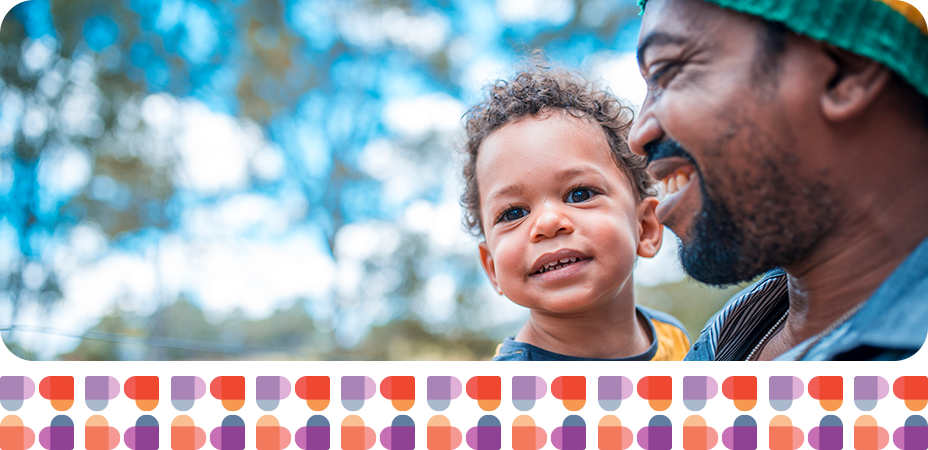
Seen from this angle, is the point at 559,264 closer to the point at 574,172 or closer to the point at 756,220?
the point at 574,172

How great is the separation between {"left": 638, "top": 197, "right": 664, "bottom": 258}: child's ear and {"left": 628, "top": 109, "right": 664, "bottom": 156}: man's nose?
0.75 metres

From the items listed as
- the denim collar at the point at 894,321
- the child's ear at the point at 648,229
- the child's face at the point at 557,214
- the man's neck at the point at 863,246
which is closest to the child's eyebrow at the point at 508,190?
the child's face at the point at 557,214

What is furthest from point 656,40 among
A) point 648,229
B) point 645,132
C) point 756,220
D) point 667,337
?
point 667,337

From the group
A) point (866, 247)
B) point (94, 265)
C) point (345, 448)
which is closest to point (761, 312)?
point (866, 247)

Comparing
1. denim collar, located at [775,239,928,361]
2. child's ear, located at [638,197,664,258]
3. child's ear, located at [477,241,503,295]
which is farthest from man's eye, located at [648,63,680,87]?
child's ear, located at [477,241,503,295]

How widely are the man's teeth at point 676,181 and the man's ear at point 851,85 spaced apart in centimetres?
25

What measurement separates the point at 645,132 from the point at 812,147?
0.28 m

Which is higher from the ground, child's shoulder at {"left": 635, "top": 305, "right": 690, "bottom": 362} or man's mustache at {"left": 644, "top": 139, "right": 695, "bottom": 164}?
man's mustache at {"left": 644, "top": 139, "right": 695, "bottom": 164}

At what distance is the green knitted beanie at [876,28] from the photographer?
0.81 m

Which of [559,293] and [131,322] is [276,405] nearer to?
[559,293]

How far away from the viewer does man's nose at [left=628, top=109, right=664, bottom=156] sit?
104 cm

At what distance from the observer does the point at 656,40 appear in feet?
3.36

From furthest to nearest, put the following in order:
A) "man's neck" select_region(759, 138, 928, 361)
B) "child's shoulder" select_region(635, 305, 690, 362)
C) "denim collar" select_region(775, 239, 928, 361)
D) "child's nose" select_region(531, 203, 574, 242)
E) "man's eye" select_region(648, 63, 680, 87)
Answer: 1. "child's shoulder" select_region(635, 305, 690, 362)
2. "child's nose" select_region(531, 203, 574, 242)
3. "man's eye" select_region(648, 63, 680, 87)
4. "man's neck" select_region(759, 138, 928, 361)
5. "denim collar" select_region(775, 239, 928, 361)

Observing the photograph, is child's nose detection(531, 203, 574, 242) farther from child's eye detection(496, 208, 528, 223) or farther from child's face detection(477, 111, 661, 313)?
child's eye detection(496, 208, 528, 223)
